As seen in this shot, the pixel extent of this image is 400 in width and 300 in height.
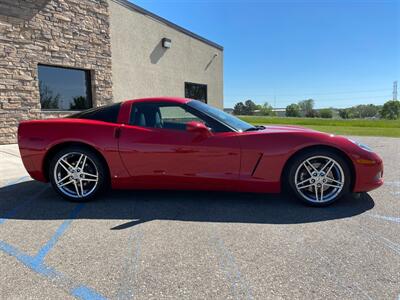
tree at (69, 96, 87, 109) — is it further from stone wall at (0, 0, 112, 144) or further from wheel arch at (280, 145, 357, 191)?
wheel arch at (280, 145, 357, 191)

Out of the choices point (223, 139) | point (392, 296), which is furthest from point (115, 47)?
point (392, 296)

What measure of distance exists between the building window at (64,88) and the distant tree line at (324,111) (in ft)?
244

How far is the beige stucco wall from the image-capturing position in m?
11.7

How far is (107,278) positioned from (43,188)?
9.60 feet

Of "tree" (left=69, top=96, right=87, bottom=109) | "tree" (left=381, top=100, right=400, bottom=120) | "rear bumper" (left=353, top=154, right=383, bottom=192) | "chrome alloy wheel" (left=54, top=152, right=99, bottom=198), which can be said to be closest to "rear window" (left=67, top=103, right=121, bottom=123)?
"chrome alloy wheel" (left=54, top=152, right=99, bottom=198)

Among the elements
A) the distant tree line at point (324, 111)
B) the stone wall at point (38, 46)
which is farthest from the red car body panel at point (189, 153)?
the distant tree line at point (324, 111)

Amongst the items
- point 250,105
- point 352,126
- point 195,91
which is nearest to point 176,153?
point 195,91

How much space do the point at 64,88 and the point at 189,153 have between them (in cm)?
831

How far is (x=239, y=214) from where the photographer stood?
3.24m

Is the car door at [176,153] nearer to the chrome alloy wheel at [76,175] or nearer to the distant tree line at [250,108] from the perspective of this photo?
the chrome alloy wheel at [76,175]

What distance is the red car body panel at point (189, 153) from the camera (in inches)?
131

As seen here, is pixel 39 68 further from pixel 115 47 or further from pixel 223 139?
pixel 223 139

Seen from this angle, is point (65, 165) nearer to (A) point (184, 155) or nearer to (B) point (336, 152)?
(A) point (184, 155)

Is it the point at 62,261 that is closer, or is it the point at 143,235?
the point at 62,261
